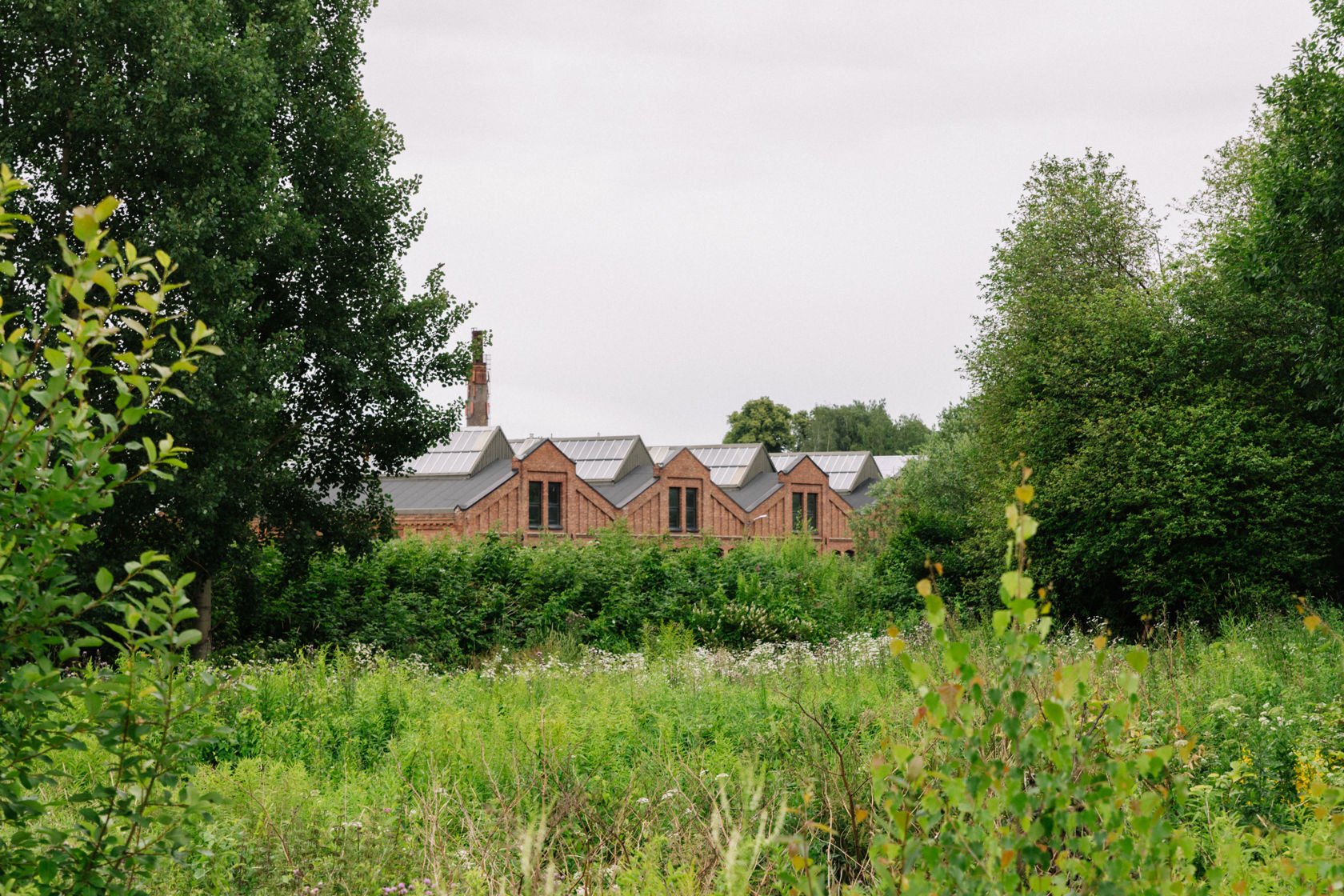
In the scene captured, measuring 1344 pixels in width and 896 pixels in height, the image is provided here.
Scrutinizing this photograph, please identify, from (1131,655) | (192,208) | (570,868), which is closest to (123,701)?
(1131,655)

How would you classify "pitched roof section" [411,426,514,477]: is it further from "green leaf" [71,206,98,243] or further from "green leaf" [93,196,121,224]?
"green leaf" [71,206,98,243]

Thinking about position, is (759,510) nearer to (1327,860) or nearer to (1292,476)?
(1292,476)

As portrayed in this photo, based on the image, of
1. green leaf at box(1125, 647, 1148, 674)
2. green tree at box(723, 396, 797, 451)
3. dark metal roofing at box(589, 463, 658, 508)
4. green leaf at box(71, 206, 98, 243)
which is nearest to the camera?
green leaf at box(1125, 647, 1148, 674)

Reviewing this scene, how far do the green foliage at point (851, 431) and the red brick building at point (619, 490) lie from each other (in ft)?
79.1

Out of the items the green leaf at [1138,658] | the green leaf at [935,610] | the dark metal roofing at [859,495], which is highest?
the dark metal roofing at [859,495]

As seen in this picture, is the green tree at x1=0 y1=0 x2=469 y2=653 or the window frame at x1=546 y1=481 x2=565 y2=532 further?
the window frame at x1=546 y1=481 x2=565 y2=532

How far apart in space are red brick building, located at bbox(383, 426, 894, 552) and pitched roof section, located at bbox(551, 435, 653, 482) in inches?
1.8

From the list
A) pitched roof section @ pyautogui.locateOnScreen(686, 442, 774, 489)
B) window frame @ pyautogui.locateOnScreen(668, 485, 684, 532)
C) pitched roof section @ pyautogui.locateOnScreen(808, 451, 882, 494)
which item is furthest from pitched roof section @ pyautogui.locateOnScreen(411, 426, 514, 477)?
pitched roof section @ pyautogui.locateOnScreen(808, 451, 882, 494)

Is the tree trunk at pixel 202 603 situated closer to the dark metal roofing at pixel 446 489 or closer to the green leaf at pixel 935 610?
the green leaf at pixel 935 610

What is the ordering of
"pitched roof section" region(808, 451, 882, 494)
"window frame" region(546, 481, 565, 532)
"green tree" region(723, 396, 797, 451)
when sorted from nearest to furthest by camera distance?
"window frame" region(546, 481, 565, 532)
"pitched roof section" region(808, 451, 882, 494)
"green tree" region(723, 396, 797, 451)

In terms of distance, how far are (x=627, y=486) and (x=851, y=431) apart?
43540 millimetres

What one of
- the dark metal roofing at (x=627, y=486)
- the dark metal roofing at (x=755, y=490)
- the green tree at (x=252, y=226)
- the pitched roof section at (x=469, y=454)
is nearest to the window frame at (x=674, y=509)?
the dark metal roofing at (x=627, y=486)

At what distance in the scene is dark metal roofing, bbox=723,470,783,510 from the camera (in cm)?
4778

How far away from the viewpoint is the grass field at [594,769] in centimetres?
434
